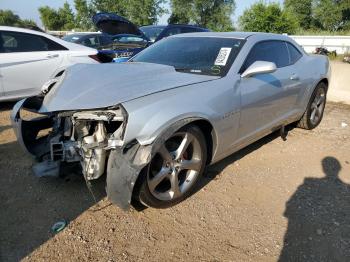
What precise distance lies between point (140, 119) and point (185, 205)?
3.38 feet

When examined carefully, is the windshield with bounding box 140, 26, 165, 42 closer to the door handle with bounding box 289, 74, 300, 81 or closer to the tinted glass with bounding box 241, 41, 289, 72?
the tinted glass with bounding box 241, 41, 289, 72

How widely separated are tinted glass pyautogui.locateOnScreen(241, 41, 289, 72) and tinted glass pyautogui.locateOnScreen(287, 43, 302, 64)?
11cm

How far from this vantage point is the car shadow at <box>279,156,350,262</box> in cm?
258

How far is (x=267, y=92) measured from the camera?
3.72 m

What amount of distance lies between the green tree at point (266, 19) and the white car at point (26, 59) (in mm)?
24325

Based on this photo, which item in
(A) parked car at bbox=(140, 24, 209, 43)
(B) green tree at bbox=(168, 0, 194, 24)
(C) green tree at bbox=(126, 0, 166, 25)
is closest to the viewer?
(A) parked car at bbox=(140, 24, 209, 43)

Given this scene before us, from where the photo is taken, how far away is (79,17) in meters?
41.3

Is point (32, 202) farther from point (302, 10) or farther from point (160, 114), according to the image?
point (302, 10)

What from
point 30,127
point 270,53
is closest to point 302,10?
point 270,53

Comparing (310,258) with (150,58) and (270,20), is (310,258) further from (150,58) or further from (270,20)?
(270,20)

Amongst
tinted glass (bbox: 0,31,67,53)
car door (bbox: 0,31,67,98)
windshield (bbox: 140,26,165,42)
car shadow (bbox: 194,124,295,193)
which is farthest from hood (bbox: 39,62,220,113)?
windshield (bbox: 140,26,165,42)

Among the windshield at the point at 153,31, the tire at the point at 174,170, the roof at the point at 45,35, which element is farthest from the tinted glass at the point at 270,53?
the windshield at the point at 153,31

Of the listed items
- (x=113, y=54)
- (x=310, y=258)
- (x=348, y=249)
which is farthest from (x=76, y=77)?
(x=113, y=54)

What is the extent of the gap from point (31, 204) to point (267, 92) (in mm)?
2666
